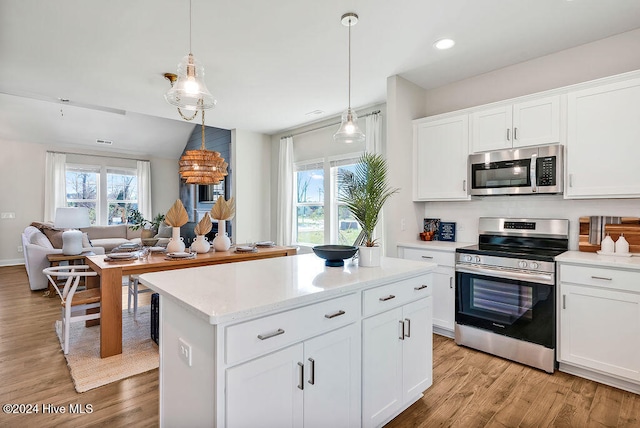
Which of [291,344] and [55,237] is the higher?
[55,237]

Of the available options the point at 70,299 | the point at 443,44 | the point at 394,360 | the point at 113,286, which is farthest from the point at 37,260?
the point at 443,44

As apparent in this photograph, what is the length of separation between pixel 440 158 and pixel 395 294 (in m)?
2.12

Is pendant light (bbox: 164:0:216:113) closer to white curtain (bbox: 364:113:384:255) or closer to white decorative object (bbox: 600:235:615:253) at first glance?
white curtain (bbox: 364:113:384:255)

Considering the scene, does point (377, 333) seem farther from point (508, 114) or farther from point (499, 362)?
point (508, 114)

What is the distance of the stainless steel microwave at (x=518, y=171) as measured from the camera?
9.14 ft

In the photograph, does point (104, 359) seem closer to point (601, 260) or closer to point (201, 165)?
point (201, 165)

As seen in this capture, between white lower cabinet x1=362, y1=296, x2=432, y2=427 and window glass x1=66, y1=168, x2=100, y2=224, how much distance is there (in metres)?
8.54

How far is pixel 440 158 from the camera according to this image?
351 centimetres

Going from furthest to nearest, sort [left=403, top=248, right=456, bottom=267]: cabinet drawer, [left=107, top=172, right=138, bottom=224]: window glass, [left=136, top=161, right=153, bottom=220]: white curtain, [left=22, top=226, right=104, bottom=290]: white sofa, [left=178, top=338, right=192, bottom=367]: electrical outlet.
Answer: [left=136, top=161, right=153, bottom=220]: white curtain
[left=107, top=172, right=138, bottom=224]: window glass
[left=22, top=226, right=104, bottom=290]: white sofa
[left=403, top=248, right=456, bottom=267]: cabinet drawer
[left=178, top=338, right=192, bottom=367]: electrical outlet

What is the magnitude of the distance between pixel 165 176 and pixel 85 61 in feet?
20.4

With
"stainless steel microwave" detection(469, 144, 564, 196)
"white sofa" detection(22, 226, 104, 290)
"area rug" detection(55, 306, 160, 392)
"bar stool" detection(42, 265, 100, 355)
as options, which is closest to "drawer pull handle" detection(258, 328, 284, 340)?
"area rug" detection(55, 306, 160, 392)

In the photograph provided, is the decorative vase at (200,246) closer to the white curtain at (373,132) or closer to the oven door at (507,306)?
the white curtain at (373,132)

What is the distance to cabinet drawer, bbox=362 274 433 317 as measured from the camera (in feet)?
5.67

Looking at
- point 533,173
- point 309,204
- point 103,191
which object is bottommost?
point 309,204
